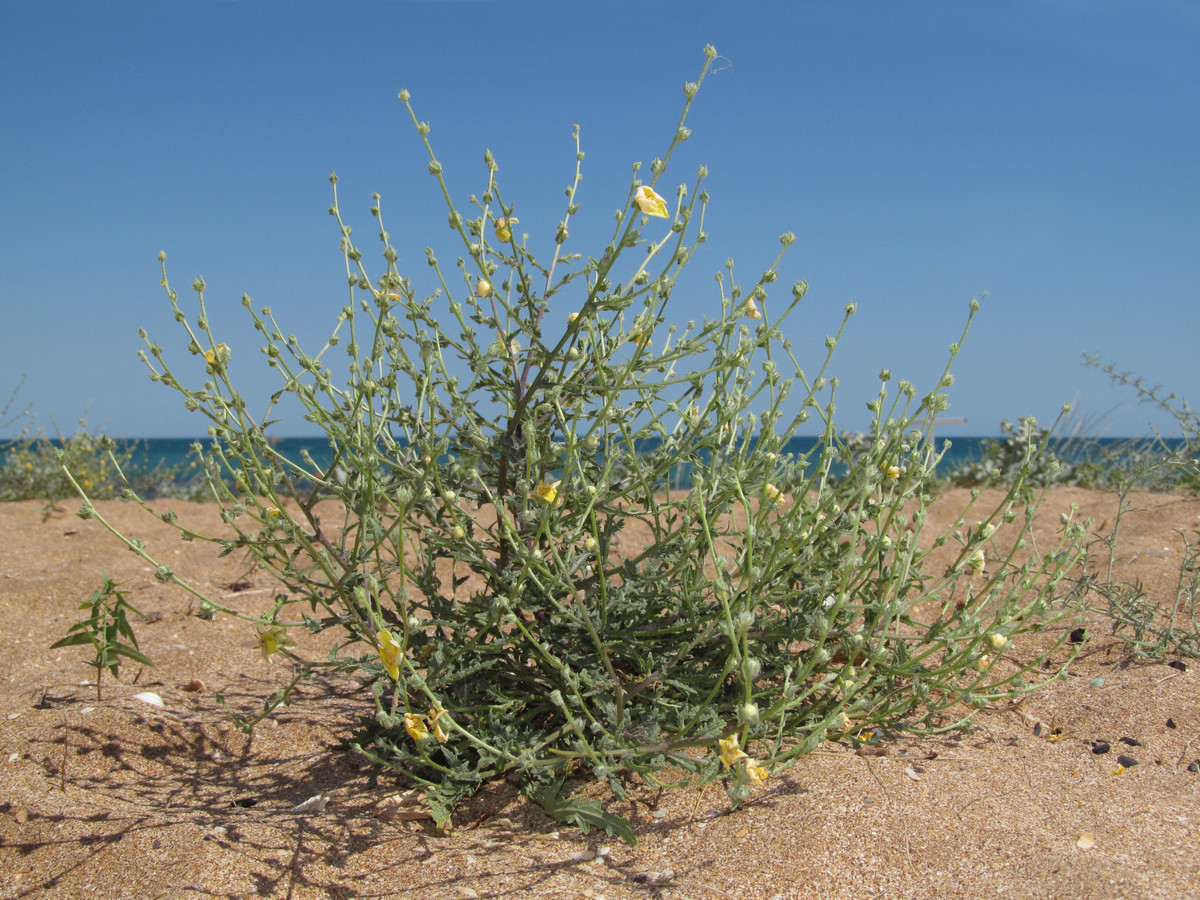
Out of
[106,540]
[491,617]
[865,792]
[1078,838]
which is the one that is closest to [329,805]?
[491,617]

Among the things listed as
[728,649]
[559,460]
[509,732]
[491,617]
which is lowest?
[509,732]

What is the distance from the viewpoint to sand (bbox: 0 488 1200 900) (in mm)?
1488

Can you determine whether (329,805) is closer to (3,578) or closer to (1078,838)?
(1078,838)

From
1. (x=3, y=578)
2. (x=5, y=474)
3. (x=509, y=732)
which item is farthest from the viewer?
(x=5, y=474)

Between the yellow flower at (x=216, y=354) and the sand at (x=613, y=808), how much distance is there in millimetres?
975

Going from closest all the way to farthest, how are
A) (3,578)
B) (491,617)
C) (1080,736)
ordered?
(491,617) < (1080,736) < (3,578)

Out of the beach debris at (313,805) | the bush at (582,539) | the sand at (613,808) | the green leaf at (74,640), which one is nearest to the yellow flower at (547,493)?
the bush at (582,539)

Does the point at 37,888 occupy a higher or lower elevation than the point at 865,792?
lower

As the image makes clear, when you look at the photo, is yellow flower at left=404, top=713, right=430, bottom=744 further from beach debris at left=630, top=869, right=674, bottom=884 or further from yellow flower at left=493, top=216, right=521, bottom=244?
yellow flower at left=493, top=216, right=521, bottom=244

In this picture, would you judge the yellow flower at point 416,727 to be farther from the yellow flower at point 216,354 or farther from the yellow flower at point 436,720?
the yellow flower at point 216,354

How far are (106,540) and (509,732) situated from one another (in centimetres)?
388

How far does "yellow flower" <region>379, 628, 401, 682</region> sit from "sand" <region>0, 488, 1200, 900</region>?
17.2 inches

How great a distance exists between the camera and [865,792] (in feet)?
5.72

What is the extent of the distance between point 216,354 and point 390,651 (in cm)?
72
